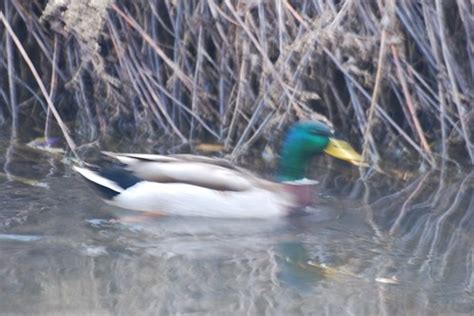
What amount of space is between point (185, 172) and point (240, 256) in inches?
35.2

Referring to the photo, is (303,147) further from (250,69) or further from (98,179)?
(98,179)

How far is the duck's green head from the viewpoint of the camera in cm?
639

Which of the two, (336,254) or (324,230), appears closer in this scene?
(336,254)

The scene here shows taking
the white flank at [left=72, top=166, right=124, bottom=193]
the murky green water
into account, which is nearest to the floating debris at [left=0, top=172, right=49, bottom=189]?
the murky green water

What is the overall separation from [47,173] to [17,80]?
1.47 meters

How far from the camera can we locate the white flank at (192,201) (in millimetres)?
6152

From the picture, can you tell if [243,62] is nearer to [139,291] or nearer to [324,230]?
[324,230]

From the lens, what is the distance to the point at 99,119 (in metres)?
7.56

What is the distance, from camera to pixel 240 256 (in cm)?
539

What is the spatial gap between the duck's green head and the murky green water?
0.22 m

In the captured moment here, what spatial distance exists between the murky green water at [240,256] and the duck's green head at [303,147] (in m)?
0.22

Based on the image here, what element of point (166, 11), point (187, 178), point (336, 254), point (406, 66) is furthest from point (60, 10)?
point (336, 254)

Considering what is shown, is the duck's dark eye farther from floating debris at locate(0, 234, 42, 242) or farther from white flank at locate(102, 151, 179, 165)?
floating debris at locate(0, 234, 42, 242)

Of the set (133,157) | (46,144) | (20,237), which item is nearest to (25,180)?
(133,157)
